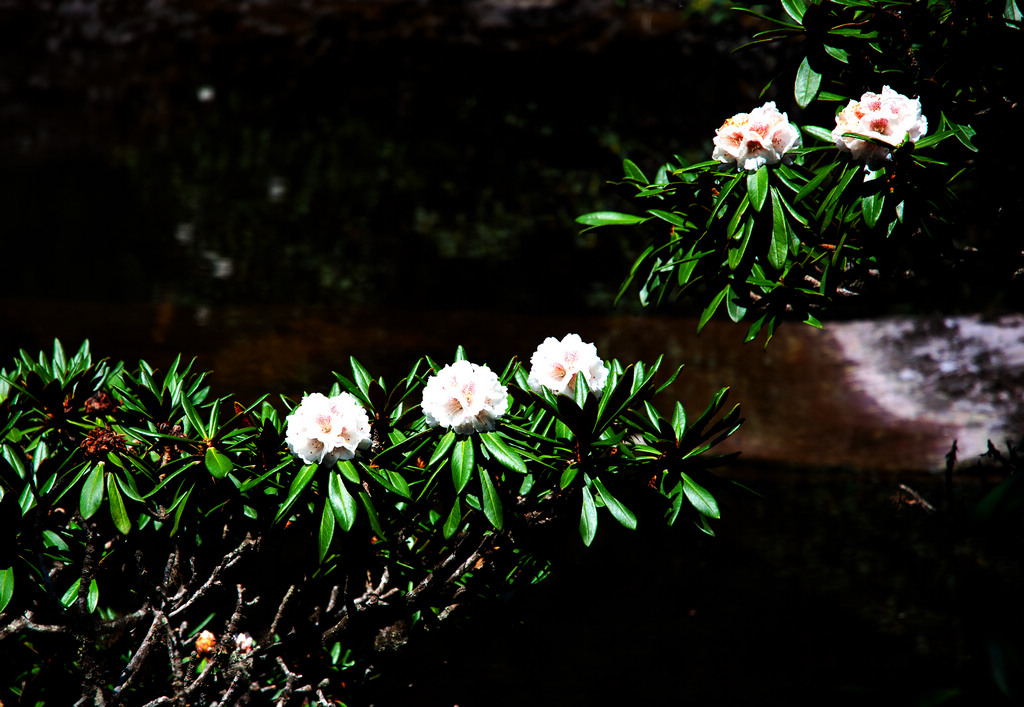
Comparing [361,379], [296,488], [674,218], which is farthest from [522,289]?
[296,488]

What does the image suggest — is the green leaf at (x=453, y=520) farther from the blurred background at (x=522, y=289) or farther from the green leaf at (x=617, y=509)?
the blurred background at (x=522, y=289)

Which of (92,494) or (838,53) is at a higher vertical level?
(838,53)

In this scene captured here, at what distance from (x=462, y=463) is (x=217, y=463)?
0.50 m

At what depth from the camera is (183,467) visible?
1823mm

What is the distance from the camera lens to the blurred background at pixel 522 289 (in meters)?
2.81

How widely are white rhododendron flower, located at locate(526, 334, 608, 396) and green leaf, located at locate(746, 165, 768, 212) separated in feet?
1.58

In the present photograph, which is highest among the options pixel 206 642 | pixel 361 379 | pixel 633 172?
pixel 633 172

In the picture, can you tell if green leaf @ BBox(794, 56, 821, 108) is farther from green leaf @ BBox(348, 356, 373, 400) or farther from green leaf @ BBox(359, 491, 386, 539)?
green leaf @ BBox(359, 491, 386, 539)

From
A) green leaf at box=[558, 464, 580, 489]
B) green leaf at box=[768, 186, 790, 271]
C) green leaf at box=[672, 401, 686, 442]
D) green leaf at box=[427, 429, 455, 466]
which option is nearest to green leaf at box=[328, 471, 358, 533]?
green leaf at box=[427, 429, 455, 466]

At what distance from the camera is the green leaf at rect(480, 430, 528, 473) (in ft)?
5.73

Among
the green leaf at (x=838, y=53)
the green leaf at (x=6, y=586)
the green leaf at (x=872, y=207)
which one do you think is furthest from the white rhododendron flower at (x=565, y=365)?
the green leaf at (x=6, y=586)

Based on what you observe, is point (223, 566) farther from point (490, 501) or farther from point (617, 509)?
point (617, 509)

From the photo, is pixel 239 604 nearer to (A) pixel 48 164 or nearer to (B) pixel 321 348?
(B) pixel 321 348

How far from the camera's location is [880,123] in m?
1.86
